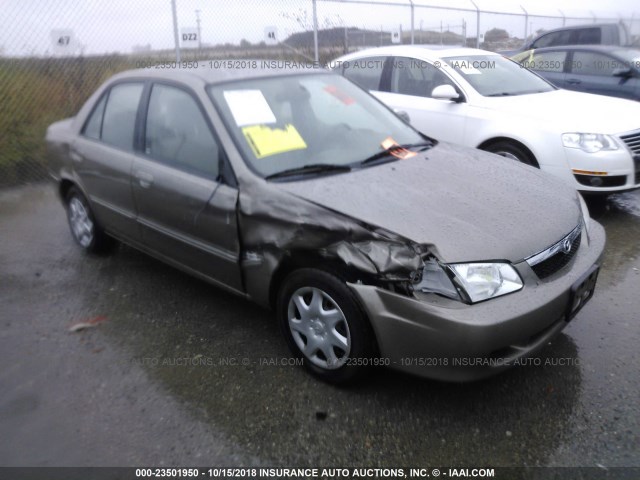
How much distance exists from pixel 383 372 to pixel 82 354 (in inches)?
70.9

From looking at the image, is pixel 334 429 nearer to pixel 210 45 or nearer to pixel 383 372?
pixel 383 372

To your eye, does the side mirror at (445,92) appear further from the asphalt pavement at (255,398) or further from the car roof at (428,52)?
the asphalt pavement at (255,398)

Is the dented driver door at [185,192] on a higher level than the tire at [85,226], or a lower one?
higher

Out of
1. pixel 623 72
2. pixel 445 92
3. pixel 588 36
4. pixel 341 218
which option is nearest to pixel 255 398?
pixel 341 218

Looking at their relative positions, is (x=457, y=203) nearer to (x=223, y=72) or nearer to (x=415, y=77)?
(x=223, y=72)

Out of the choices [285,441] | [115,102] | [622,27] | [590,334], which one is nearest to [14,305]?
[115,102]

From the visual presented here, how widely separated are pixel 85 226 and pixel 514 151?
13.1 ft

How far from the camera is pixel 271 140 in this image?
315cm

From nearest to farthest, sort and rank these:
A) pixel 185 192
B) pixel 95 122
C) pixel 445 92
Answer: pixel 185 192 → pixel 95 122 → pixel 445 92

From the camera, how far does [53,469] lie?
243 centimetres

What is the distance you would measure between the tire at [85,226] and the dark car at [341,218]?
0.36 metres

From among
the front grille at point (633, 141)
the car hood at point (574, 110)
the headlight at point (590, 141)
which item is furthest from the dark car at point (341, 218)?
the front grille at point (633, 141)

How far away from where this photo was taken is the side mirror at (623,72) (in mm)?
7906

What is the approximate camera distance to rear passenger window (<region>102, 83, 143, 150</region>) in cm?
384
